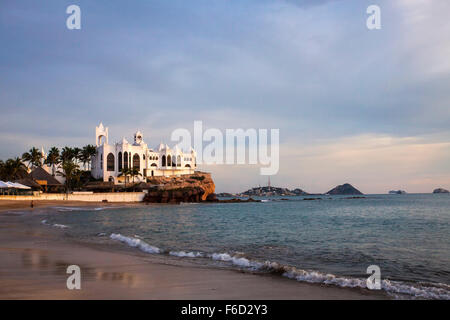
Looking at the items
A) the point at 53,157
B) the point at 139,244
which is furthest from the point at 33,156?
the point at 139,244

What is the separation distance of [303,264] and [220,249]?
4825 mm

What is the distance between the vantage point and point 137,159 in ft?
332

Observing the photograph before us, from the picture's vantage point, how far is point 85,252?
13.8 meters

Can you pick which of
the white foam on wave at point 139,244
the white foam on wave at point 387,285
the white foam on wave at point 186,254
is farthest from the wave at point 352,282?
the white foam on wave at point 139,244

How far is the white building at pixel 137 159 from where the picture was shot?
9744cm

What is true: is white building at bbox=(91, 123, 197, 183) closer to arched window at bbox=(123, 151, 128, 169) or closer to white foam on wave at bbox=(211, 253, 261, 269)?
arched window at bbox=(123, 151, 128, 169)

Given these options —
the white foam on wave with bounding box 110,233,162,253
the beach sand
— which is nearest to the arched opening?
the white foam on wave with bounding box 110,233,162,253

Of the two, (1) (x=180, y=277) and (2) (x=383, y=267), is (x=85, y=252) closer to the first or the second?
(1) (x=180, y=277)

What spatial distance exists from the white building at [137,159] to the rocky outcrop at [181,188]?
3658 millimetres

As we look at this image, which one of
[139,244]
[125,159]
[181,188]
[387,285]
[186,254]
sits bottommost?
[181,188]

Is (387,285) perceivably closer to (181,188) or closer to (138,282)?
(138,282)

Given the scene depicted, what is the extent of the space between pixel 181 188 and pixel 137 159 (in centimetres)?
1641
